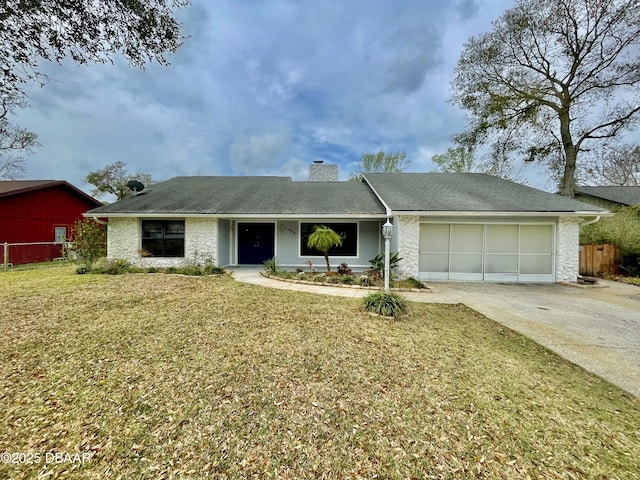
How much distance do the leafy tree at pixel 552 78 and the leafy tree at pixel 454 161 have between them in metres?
7.33

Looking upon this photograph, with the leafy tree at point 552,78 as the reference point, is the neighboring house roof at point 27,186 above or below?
below

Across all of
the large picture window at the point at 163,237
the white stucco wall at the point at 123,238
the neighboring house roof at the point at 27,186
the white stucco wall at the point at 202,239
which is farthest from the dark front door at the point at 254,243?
the neighboring house roof at the point at 27,186

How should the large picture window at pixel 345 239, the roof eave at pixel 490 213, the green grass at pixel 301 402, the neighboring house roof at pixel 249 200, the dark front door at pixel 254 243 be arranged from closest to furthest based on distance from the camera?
the green grass at pixel 301 402
the roof eave at pixel 490 213
the neighboring house roof at pixel 249 200
the large picture window at pixel 345 239
the dark front door at pixel 254 243

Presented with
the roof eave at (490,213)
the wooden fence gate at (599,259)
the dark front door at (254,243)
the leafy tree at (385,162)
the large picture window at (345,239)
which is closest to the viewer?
the roof eave at (490,213)

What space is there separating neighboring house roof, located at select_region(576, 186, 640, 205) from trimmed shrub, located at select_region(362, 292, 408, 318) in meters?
22.8

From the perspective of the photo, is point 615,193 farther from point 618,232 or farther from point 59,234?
point 59,234

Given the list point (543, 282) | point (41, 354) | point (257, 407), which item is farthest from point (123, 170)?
point (543, 282)

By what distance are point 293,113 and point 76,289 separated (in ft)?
48.4

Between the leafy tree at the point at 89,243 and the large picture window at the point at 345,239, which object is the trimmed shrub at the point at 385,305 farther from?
the leafy tree at the point at 89,243

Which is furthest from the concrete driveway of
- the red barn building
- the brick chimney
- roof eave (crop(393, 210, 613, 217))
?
the red barn building

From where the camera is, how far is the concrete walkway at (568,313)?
363 cm

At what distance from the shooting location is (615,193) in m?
19.2

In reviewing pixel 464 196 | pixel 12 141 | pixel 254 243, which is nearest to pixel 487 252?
pixel 464 196

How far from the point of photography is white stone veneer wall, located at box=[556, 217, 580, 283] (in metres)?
8.73
